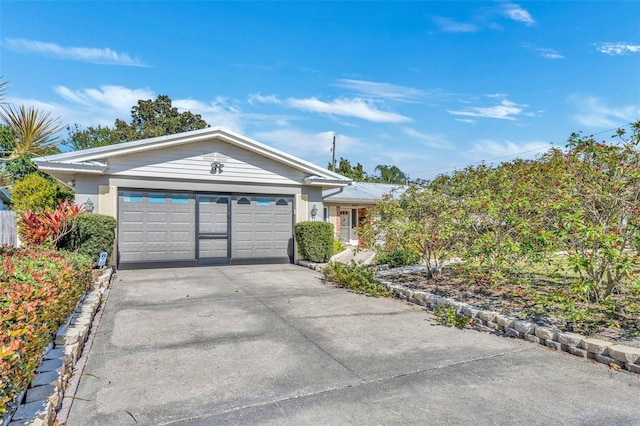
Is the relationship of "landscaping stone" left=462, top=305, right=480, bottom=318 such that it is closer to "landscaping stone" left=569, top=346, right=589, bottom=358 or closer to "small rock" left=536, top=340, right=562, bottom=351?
"small rock" left=536, top=340, right=562, bottom=351

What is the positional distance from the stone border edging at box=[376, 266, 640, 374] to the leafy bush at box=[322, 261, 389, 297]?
109cm

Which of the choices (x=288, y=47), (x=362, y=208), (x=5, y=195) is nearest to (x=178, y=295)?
(x=288, y=47)

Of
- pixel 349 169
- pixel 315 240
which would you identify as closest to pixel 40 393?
pixel 315 240

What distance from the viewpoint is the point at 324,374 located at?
3.71 meters

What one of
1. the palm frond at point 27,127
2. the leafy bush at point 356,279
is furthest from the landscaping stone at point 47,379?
the leafy bush at point 356,279

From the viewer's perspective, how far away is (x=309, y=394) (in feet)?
10.8

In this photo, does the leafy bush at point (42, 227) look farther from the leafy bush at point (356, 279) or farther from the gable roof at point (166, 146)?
the leafy bush at point (356, 279)

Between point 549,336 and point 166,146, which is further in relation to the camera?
point 166,146

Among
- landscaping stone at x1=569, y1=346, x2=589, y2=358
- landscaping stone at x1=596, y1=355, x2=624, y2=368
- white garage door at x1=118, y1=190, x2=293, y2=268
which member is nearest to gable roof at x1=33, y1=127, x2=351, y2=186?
white garage door at x1=118, y1=190, x2=293, y2=268

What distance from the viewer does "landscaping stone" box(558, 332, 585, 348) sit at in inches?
171

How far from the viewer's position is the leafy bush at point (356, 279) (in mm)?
7773

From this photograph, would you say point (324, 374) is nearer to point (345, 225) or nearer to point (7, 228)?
point (7, 228)

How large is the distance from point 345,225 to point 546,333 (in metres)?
16.3

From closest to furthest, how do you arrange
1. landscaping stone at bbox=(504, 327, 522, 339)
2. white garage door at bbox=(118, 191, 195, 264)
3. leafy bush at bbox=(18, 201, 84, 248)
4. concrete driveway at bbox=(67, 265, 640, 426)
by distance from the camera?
concrete driveway at bbox=(67, 265, 640, 426)
landscaping stone at bbox=(504, 327, 522, 339)
leafy bush at bbox=(18, 201, 84, 248)
white garage door at bbox=(118, 191, 195, 264)
